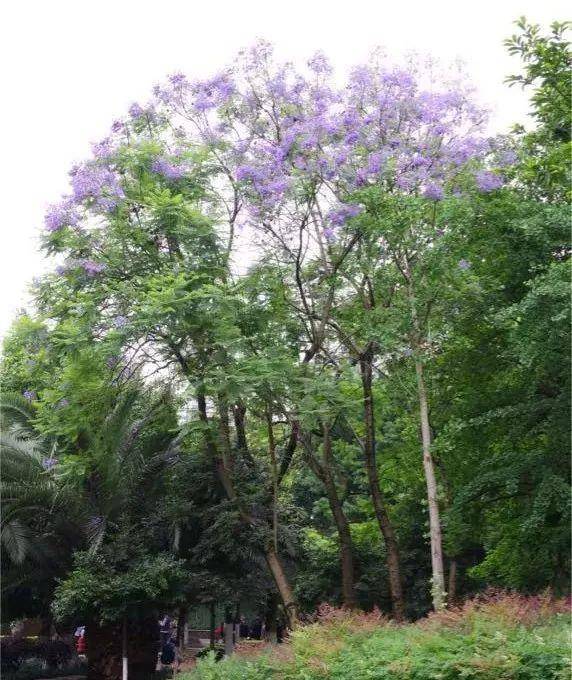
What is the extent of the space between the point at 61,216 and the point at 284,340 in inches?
174

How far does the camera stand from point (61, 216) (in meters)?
14.1

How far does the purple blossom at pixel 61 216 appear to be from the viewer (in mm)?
14125

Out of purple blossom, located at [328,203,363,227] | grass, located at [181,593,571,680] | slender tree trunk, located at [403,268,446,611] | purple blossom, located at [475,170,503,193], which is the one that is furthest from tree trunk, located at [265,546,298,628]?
purple blossom, located at [475,170,503,193]

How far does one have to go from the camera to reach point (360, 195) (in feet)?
43.1

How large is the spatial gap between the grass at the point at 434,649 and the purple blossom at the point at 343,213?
6.35m

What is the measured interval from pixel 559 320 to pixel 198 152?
24.6ft

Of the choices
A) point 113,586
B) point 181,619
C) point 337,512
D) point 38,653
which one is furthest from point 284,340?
point 38,653

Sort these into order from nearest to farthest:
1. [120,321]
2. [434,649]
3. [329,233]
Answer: [434,649] < [120,321] < [329,233]

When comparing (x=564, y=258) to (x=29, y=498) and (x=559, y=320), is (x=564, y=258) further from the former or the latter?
(x=29, y=498)

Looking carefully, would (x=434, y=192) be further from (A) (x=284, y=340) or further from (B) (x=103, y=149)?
(B) (x=103, y=149)

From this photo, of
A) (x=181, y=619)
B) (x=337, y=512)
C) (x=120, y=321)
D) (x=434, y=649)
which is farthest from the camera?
(x=181, y=619)

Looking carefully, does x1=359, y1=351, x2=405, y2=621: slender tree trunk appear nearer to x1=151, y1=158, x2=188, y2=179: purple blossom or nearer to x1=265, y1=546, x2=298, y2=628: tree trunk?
x1=265, y1=546, x2=298, y2=628: tree trunk

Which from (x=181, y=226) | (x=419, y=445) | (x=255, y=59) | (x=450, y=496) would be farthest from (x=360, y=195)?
(x=450, y=496)

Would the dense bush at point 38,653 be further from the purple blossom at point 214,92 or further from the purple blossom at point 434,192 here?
the purple blossom at point 434,192
